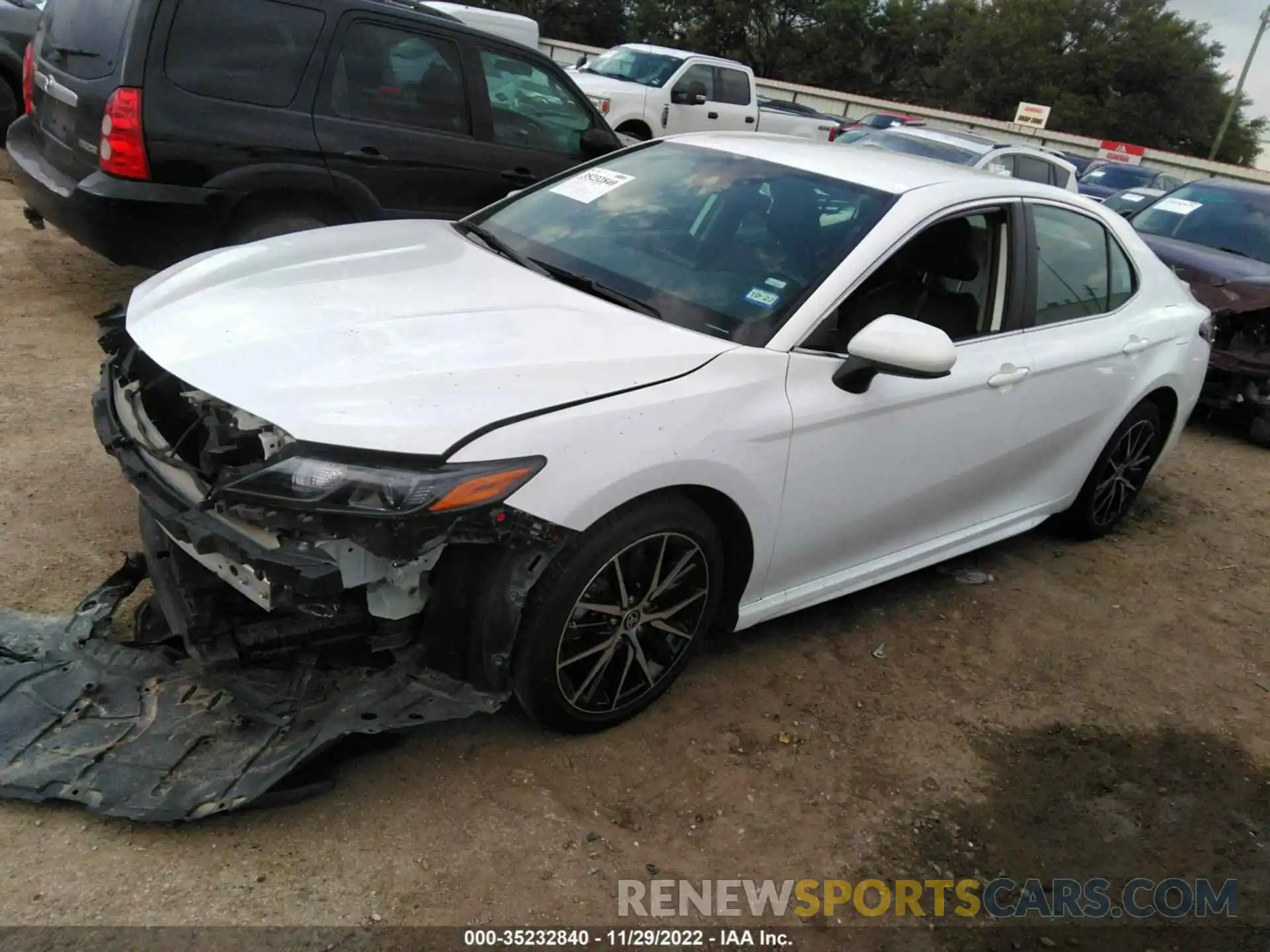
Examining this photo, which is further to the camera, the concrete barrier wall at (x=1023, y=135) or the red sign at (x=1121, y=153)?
the concrete barrier wall at (x=1023, y=135)

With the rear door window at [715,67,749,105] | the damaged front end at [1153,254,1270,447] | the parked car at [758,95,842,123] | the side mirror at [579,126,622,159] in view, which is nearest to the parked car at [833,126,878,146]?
the rear door window at [715,67,749,105]

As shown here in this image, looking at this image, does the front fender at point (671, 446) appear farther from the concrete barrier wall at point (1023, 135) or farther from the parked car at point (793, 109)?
the concrete barrier wall at point (1023, 135)

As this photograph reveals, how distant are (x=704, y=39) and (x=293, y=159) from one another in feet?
178

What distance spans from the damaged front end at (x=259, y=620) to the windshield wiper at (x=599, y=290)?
90cm

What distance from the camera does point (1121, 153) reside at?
30.9m

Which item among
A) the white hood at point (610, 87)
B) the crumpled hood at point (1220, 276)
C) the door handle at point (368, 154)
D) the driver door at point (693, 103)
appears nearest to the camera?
the door handle at point (368, 154)

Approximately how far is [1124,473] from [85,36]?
5613 millimetres

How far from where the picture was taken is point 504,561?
8.50 ft

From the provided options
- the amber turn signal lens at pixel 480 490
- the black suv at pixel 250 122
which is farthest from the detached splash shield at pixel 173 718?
the black suv at pixel 250 122

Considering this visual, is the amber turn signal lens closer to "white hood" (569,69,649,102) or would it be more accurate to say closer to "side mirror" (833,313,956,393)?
"side mirror" (833,313,956,393)

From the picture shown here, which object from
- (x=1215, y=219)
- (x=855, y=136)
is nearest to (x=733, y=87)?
(x=855, y=136)

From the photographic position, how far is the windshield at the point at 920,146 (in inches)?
442

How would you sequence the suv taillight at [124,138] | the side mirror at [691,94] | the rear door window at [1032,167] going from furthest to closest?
the side mirror at [691,94] → the rear door window at [1032,167] → the suv taillight at [124,138]

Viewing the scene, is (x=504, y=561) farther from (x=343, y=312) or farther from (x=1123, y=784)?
(x=1123, y=784)
